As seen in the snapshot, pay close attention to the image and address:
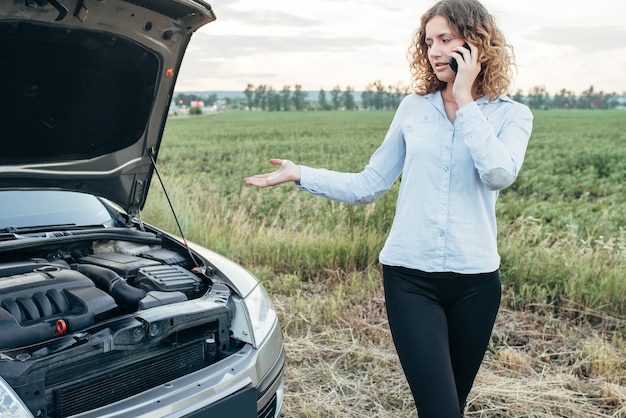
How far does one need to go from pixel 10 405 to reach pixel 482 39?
1.94 meters

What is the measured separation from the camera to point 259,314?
2.60 metres

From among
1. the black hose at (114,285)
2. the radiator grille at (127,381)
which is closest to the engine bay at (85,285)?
the black hose at (114,285)

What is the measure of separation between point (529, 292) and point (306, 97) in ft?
238

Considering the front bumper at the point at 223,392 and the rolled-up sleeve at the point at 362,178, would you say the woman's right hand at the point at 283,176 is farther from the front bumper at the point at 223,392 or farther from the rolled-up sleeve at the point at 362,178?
the front bumper at the point at 223,392

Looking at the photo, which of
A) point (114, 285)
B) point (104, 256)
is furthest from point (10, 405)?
point (104, 256)

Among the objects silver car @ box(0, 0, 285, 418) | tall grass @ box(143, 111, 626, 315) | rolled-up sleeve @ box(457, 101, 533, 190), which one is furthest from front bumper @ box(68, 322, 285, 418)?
tall grass @ box(143, 111, 626, 315)

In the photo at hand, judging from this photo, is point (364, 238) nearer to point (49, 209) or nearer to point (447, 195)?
point (49, 209)

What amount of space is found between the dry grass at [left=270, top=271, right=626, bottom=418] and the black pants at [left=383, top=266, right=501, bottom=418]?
3.51 feet

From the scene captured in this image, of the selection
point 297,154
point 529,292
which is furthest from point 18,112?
point 297,154

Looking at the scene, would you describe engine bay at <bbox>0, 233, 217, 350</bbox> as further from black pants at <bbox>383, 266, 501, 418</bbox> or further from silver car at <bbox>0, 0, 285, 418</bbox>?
black pants at <bbox>383, 266, 501, 418</bbox>

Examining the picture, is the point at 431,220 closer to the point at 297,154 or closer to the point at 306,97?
the point at 297,154

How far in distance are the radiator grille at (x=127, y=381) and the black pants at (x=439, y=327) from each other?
0.78 meters

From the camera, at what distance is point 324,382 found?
11.3 feet

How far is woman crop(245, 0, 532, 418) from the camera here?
2.11 meters
